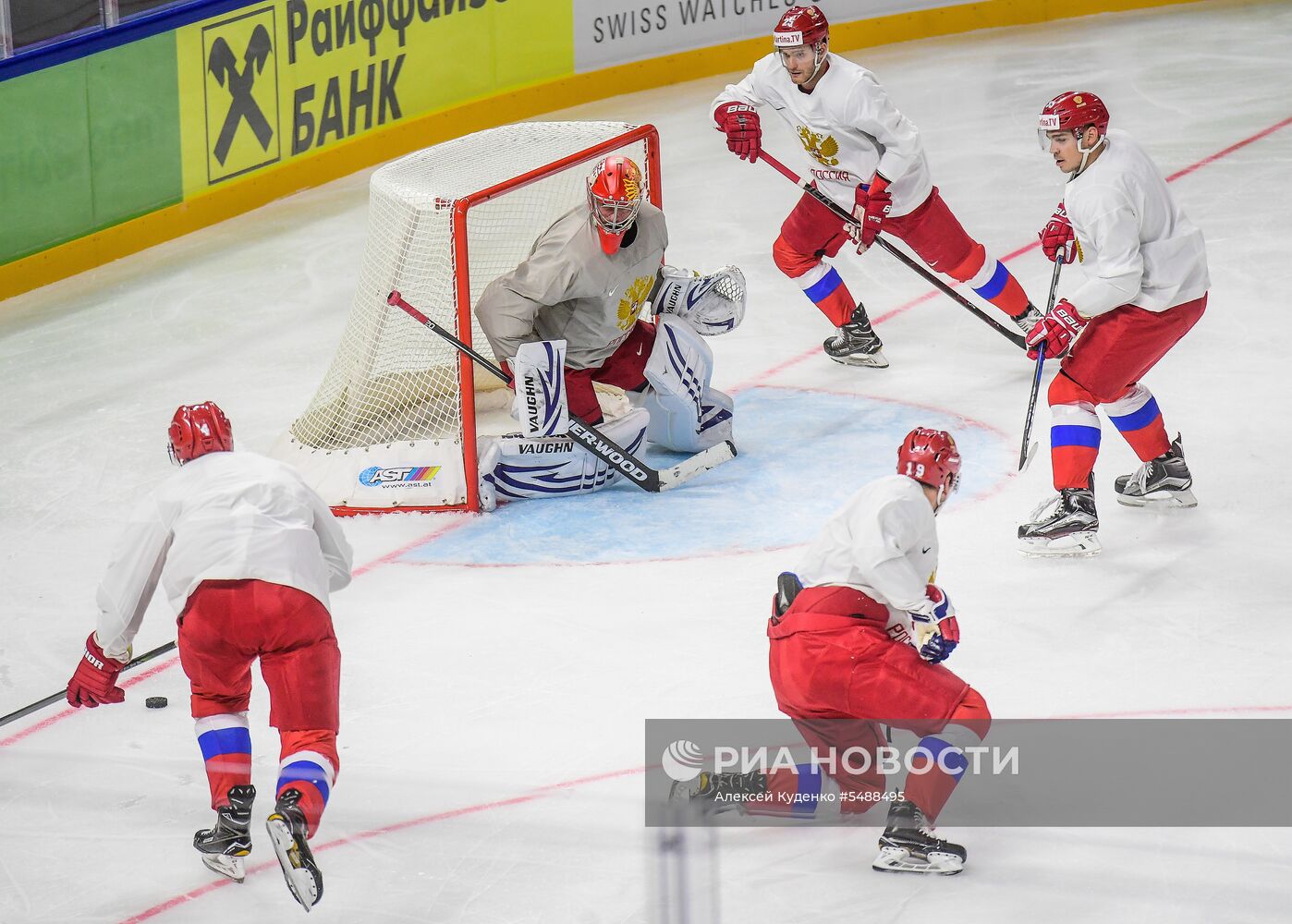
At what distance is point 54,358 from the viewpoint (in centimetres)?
714

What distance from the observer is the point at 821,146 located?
6.59 metres

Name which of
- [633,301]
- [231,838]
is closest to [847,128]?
[633,301]

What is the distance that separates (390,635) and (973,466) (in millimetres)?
1980

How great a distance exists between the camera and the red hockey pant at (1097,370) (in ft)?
16.8

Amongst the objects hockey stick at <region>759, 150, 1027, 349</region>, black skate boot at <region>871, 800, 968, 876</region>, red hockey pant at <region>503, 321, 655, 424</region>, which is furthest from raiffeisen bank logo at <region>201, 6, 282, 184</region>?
black skate boot at <region>871, 800, 968, 876</region>

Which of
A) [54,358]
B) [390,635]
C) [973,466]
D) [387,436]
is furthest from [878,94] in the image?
[54,358]

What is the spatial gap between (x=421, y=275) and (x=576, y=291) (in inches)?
20.4

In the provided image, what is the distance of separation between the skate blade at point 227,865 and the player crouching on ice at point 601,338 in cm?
200

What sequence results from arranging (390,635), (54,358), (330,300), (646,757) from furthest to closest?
(330,300)
(54,358)
(390,635)
(646,757)

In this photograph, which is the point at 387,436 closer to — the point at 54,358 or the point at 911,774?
the point at 54,358

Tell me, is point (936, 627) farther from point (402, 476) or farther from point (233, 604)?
point (402, 476)

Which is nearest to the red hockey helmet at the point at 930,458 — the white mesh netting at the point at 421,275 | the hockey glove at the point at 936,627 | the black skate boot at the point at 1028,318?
the hockey glove at the point at 936,627

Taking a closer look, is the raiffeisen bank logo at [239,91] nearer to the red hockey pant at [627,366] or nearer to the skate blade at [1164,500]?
the red hockey pant at [627,366]

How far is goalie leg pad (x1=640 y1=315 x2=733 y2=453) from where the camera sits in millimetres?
5852
